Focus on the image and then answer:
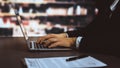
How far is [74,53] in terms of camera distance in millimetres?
1240

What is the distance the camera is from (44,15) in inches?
140

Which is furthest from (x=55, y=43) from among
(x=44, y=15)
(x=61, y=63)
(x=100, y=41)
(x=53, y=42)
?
(x=44, y=15)

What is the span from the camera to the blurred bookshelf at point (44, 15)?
3.50 m

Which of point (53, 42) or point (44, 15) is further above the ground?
point (53, 42)

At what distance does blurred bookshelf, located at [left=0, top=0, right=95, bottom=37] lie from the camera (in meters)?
3.50

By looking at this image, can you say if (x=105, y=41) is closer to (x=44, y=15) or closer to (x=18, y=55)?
(x=18, y=55)

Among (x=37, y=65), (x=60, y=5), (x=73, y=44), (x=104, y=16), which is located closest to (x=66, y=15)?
(x=60, y=5)

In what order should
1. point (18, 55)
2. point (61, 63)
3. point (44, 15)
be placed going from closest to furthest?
point (61, 63) < point (18, 55) < point (44, 15)

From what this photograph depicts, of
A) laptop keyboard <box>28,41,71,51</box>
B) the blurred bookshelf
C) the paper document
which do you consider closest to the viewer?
the paper document

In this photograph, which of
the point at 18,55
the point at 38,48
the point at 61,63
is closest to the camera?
the point at 61,63

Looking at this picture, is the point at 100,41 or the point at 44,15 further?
the point at 44,15

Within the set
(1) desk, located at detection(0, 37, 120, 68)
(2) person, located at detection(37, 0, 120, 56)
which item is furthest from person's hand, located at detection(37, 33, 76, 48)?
(1) desk, located at detection(0, 37, 120, 68)

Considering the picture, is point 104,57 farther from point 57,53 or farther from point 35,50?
point 35,50

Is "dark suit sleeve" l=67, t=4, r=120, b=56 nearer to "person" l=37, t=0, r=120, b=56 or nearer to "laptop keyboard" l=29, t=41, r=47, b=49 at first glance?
"person" l=37, t=0, r=120, b=56
